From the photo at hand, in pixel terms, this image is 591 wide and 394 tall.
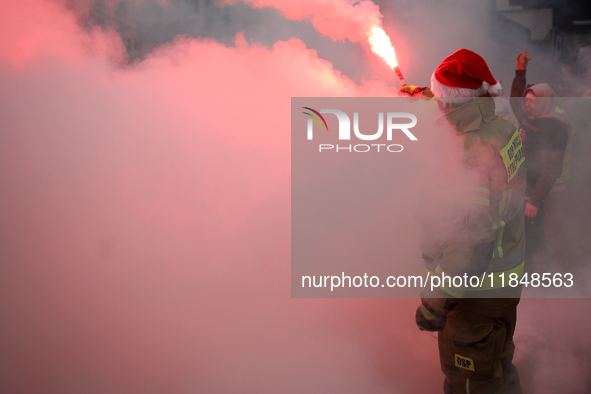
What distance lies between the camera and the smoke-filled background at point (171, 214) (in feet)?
6.38

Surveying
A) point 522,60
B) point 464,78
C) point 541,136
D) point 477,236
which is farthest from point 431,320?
point 522,60

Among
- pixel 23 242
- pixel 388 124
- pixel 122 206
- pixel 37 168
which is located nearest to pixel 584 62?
pixel 388 124

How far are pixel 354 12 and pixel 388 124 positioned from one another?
27.1 inches

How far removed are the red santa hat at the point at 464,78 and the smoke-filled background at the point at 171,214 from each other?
0.86m

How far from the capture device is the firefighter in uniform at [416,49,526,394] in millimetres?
1260

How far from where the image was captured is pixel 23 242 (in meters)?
2.02

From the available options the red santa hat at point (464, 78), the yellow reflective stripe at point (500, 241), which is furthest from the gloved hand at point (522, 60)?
the yellow reflective stripe at point (500, 241)

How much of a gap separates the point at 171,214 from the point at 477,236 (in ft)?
5.17

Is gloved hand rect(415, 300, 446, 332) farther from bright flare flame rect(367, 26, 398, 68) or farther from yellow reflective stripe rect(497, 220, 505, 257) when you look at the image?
bright flare flame rect(367, 26, 398, 68)

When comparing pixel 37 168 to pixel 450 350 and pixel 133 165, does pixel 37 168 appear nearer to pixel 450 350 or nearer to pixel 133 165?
pixel 133 165

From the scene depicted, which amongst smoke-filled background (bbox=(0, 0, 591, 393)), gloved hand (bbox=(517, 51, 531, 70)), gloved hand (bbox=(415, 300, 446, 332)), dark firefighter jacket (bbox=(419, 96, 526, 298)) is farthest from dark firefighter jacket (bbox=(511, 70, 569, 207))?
gloved hand (bbox=(415, 300, 446, 332))

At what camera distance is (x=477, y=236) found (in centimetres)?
125

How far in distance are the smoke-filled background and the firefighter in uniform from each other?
1.99ft

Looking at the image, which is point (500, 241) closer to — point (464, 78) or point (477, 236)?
point (477, 236)
